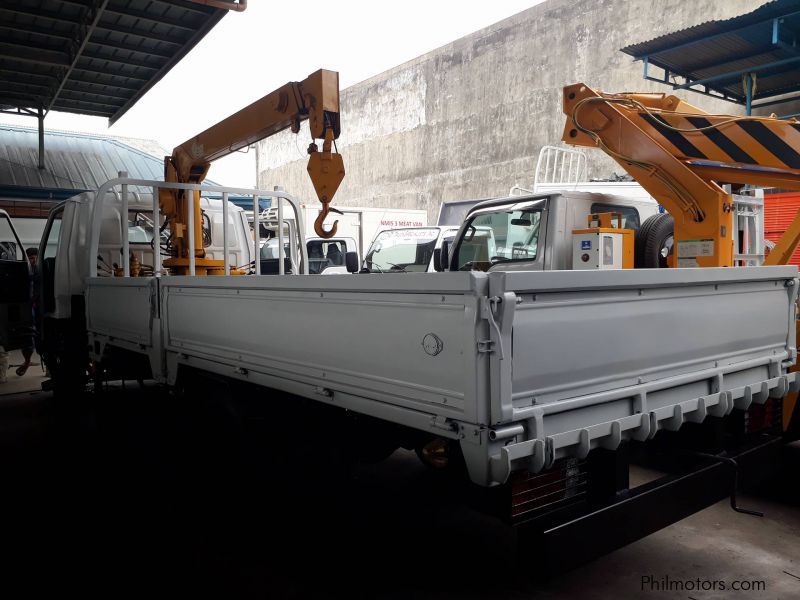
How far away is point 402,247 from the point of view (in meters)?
9.62

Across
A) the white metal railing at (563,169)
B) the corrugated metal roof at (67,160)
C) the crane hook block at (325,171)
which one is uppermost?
the corrugated metal roof at (67,160)

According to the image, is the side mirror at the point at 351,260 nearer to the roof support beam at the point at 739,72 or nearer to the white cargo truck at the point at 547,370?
the white cargo truck at the point at 547,370

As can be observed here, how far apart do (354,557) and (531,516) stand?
1.25 metres

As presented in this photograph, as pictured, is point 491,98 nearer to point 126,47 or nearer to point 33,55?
point 126,47

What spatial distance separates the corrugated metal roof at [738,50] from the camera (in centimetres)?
726

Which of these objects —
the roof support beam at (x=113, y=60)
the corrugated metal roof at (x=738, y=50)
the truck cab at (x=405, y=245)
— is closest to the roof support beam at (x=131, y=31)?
the roof support beam at (x=113, y=60)

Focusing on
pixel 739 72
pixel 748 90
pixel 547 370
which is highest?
pixel 739 72

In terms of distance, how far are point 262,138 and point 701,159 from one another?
141 inches

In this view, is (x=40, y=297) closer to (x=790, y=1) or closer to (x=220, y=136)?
(x=220, y=136)

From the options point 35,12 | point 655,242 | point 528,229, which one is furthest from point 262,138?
point 35,12

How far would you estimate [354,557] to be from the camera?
2.98 meters

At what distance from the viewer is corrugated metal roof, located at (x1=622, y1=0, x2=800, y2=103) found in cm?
726

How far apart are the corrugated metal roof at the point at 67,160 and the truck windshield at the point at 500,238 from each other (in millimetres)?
14704

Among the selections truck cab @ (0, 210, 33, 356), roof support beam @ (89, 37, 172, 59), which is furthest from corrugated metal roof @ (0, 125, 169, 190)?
truck cab @ (0, 210, 33, 356)
